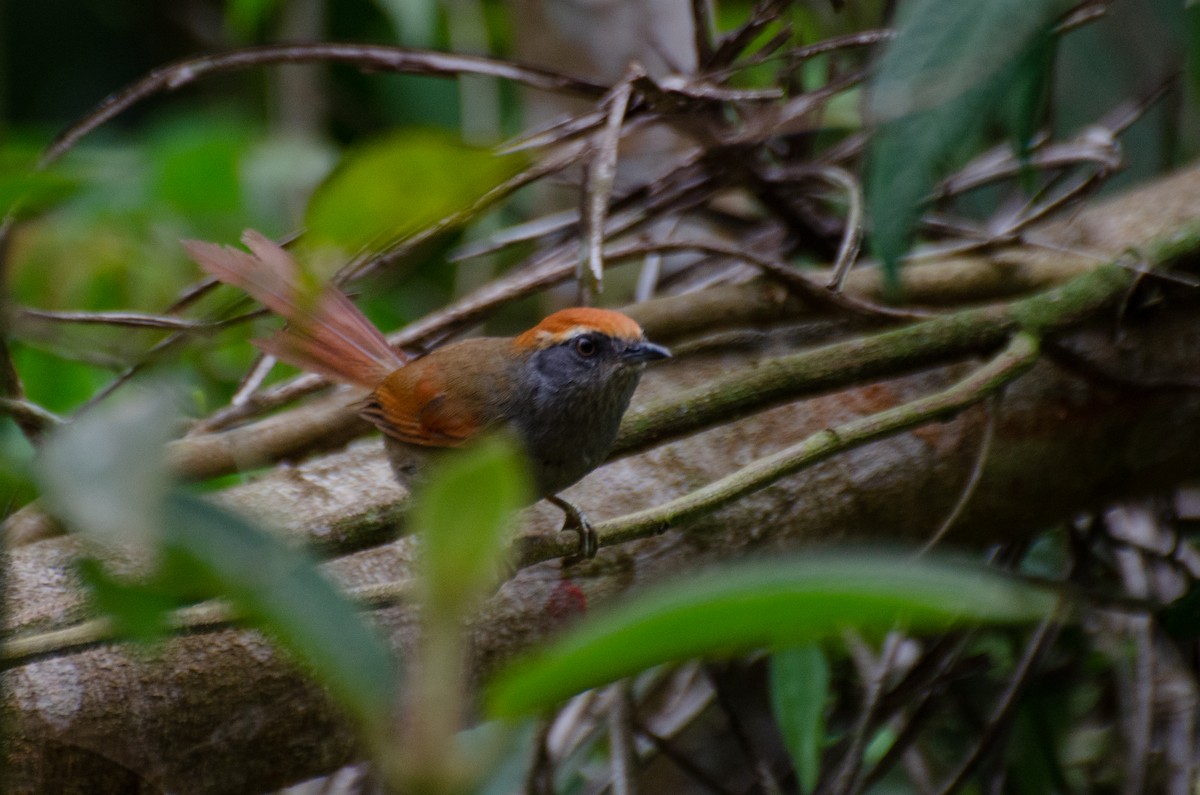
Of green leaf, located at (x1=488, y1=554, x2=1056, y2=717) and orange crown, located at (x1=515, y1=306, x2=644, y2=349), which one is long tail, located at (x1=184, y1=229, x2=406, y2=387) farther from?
green leaf, located at (x1=488, y1=554, x2=1056, y2=717)

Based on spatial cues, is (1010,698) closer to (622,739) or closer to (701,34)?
(622,739)

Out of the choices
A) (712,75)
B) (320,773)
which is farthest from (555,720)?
(712,75)

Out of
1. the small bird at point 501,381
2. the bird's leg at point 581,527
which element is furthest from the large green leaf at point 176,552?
the small bird at point 501,381

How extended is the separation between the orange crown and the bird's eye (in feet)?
0.05

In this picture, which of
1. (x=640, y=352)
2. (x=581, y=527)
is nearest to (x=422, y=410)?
(x=640, y=352)

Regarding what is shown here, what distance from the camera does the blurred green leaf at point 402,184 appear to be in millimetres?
667


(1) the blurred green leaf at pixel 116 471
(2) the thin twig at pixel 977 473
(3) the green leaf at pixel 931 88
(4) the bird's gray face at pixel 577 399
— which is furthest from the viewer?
(4) the bird's gray face at pixel 577 399

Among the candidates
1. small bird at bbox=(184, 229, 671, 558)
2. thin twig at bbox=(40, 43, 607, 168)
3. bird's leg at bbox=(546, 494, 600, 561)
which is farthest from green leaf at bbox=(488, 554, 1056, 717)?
thin twig at bbox=(40, 43, 607, 168)

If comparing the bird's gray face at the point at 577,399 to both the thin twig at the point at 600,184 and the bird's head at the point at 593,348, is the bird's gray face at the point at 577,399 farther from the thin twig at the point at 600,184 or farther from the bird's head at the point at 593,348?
the thin twig at the point at 600,184

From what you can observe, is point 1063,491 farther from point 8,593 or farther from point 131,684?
point 8,593

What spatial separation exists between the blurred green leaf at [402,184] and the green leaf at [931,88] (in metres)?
0.72

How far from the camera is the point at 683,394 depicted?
73.3 inches

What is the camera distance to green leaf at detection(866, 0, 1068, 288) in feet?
4.15

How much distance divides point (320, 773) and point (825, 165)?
1.87m
